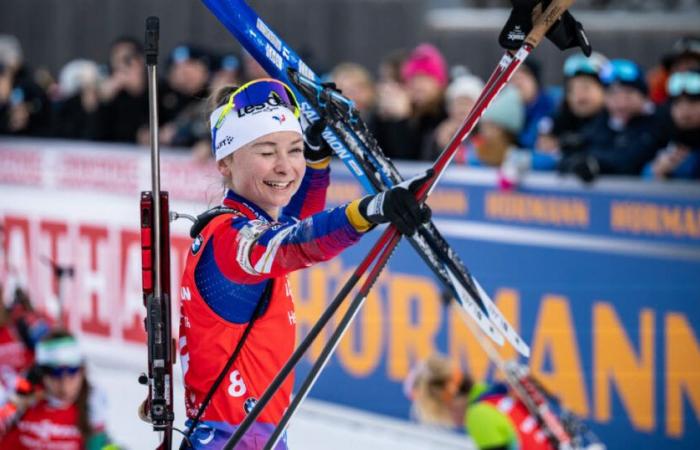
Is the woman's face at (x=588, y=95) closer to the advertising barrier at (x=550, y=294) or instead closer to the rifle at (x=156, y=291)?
the advertising barrier at (x=550, y=294)

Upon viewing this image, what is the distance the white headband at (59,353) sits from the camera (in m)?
7.45

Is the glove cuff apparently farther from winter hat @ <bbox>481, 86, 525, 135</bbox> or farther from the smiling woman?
winter hat @ <bbox>481, 86, 525, 135</bbox>

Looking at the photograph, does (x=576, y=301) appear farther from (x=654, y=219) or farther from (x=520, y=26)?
(x=520, y=26)

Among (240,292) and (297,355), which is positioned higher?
(240,292)

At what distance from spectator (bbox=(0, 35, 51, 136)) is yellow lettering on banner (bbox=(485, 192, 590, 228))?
529 cm

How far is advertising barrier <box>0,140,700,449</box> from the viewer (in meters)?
7.11

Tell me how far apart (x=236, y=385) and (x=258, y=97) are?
0.82m

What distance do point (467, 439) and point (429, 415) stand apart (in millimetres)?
1337

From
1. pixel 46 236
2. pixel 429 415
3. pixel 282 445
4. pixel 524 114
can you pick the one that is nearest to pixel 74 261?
pixel 46 236

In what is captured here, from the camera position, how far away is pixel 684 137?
730 centimetres

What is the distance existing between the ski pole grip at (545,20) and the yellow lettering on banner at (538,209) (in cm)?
329

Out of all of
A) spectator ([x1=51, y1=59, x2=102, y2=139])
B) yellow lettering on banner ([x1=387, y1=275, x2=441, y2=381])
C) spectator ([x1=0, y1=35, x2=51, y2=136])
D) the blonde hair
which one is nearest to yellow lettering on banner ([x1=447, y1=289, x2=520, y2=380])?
yellow lettering on banner ([x1=387, y1=275, x2=441, y2=381])

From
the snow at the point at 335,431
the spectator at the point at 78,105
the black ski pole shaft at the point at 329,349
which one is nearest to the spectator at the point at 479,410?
the snow at the point at 335,431

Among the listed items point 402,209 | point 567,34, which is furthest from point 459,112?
point 402,209
